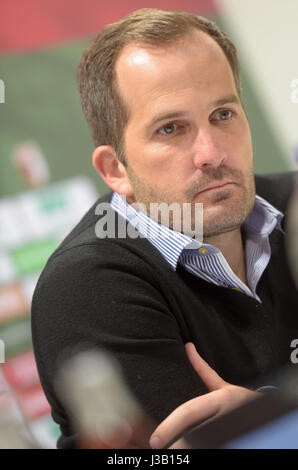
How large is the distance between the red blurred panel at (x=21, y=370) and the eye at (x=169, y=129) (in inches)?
44.4

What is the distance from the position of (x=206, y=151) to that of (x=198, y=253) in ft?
0.66

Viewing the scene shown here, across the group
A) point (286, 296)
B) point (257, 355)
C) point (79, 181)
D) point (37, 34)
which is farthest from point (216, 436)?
point (37, 34)

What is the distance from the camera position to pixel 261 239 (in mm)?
1296

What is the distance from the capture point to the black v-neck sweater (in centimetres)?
97

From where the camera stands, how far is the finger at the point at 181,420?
0.91 meters

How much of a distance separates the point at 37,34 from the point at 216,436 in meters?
1.82

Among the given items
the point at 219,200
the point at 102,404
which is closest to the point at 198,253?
the point at 219,200

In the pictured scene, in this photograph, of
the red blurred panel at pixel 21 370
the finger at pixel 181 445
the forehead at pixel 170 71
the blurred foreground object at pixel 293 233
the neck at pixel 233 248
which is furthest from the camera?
the red blurred panel at pixel 21 370

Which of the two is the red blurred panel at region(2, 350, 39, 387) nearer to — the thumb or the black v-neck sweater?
the black v-neck sweater

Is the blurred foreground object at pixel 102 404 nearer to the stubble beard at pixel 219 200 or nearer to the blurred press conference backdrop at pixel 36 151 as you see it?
the stubble beard at pixel 219 200

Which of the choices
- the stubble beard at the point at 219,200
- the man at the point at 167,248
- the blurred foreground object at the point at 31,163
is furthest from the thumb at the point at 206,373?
the blurred foreground object at the point at 31,163

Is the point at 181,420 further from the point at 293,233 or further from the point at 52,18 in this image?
the point at 52,18

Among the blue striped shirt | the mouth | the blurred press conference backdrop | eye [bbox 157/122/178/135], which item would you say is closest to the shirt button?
the blue striped shirt

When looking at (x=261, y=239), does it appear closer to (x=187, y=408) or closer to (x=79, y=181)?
(x=187, y=408)
